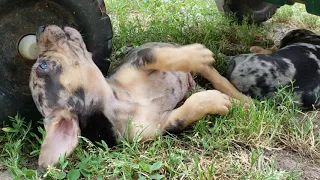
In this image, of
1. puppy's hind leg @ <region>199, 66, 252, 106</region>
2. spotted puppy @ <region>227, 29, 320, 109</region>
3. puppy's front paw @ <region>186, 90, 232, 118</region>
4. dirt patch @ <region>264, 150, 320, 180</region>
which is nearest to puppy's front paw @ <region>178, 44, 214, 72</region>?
puppy's front paw @ <region>186, 90, 232, 118</region>

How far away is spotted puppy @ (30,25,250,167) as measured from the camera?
3.33 meters

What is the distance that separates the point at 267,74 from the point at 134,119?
4.12 feet

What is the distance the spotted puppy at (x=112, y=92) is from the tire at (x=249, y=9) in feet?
8.30

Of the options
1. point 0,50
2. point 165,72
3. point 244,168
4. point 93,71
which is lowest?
point 244,168

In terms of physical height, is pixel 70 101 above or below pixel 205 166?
above

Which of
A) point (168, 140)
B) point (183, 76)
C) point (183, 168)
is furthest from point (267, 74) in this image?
point (183, 168)

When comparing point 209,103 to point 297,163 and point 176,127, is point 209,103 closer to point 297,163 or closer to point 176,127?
point 176,127

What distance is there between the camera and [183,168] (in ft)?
9.84

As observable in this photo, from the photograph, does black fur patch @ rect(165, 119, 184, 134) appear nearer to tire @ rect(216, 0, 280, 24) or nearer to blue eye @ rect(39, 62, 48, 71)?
blue eye @ rect(39, 62, 48, 71)

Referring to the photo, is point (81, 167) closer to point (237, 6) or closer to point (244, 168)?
point (244, 168)

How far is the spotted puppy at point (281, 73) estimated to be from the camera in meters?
4.00

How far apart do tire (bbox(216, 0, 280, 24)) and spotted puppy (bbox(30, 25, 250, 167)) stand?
253cm

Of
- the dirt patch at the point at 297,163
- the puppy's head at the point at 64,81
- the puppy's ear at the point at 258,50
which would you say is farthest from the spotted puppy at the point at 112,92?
the puppy's ear at the point at 258,50

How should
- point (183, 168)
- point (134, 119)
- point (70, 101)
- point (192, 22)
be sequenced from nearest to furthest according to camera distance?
1. point (183, 168)
2. point (70, 101)
3. point (134, 119)
4. point (192, 22)
